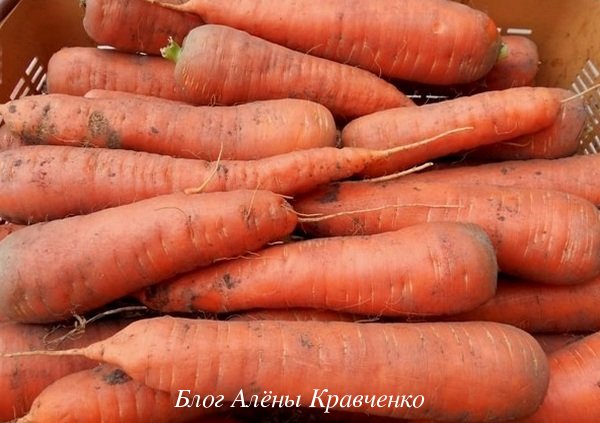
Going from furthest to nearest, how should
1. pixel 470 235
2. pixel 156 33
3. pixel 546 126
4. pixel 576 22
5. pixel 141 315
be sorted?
pixel 576 22, pixel 156 33, pixel 546 126, pixel 141 315, pixel 470 235

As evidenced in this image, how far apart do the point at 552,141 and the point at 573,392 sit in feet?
3.12

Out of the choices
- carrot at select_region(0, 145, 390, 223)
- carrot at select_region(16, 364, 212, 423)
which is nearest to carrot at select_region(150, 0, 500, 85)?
carrot at select_region(0, 145, 390, 223)

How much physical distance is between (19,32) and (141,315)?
140 cm

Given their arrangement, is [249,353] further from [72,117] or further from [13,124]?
[13,124]

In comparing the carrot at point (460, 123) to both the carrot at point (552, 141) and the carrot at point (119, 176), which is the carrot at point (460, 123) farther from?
the carrot at point (119, 176)

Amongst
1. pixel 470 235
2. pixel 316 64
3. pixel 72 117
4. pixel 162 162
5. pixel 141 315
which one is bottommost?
pixel 141 315

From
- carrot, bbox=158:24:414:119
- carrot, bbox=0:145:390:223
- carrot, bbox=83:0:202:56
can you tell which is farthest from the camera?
carrot, bbox=83:0:202:56

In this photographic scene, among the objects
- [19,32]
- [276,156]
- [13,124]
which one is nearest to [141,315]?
[276,156]

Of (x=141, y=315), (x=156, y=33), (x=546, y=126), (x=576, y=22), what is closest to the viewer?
(x=141, y=315)

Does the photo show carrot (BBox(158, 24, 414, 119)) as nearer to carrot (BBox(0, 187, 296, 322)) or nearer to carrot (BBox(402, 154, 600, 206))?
carrot (BBox(402, 154, 600, 206))

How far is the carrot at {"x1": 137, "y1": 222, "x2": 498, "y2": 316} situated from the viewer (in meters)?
1.59

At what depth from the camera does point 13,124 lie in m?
1.82

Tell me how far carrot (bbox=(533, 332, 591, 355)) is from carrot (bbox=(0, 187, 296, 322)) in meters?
1.01

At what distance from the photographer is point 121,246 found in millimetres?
1566
